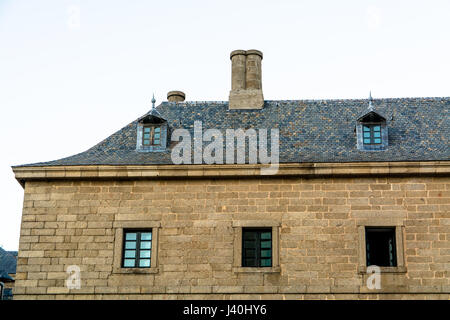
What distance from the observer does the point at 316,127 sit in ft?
65.0

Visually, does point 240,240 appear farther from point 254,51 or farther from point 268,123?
point 254,51

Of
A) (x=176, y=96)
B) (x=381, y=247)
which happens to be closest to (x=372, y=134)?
(x=381, y=247)

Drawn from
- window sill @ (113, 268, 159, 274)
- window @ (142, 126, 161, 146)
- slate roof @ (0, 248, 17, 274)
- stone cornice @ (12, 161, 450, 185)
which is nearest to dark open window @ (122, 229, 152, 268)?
window sill @ (113, 268, 159, 274)

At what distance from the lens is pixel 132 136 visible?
19.8 m

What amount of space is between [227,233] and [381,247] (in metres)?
3.75

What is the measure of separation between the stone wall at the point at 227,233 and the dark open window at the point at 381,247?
28cm

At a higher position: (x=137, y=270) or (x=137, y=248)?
(x=137, y=248)

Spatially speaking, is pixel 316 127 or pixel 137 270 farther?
pixel 316 127

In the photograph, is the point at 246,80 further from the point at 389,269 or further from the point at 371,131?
the point at 389,269

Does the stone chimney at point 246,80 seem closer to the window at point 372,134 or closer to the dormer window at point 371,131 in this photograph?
the dormer window at point 371,131

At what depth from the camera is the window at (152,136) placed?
19266 mm
